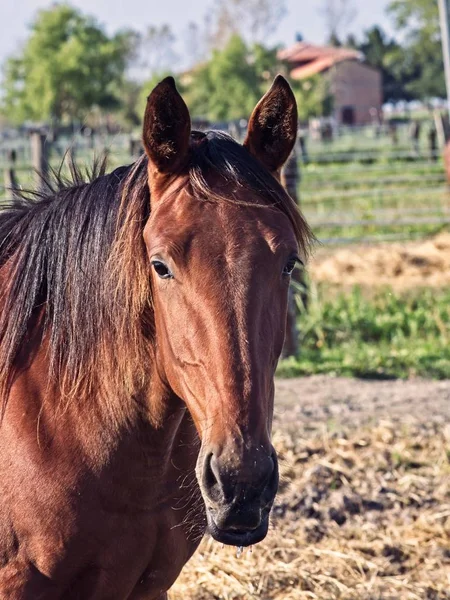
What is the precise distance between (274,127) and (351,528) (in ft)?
8.83

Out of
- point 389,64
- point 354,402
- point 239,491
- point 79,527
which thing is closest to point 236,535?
point 239,491

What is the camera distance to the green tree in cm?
4381

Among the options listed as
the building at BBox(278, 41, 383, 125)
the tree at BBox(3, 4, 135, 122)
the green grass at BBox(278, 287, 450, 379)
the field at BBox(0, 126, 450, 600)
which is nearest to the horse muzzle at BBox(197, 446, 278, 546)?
the field at BBox(0, 126, 450, 600)

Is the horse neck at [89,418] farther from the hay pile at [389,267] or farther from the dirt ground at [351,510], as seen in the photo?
the hay pile at [389,267]

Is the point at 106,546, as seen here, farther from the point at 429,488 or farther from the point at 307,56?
the point at 307,56

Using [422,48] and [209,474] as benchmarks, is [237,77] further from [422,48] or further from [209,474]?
[209,474]

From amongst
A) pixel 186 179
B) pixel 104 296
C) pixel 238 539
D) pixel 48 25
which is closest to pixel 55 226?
pixel 104 296

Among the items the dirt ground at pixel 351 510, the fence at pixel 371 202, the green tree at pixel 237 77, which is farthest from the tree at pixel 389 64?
the dirt ground at pixel 351 510

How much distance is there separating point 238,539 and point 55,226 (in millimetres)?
1154

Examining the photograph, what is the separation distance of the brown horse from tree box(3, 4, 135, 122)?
4469cm

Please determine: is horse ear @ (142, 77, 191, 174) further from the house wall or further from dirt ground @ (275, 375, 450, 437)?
the house wall

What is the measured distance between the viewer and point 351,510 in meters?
4.68

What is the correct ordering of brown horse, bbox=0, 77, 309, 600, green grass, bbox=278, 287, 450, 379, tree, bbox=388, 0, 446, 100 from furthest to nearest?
tree, bbox=388, 0, 446, 100, green grass, bbox=278, 287, 450, 379, brown horse, bbox=0, 77, 309, 600

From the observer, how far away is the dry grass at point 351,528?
384 centimetres
